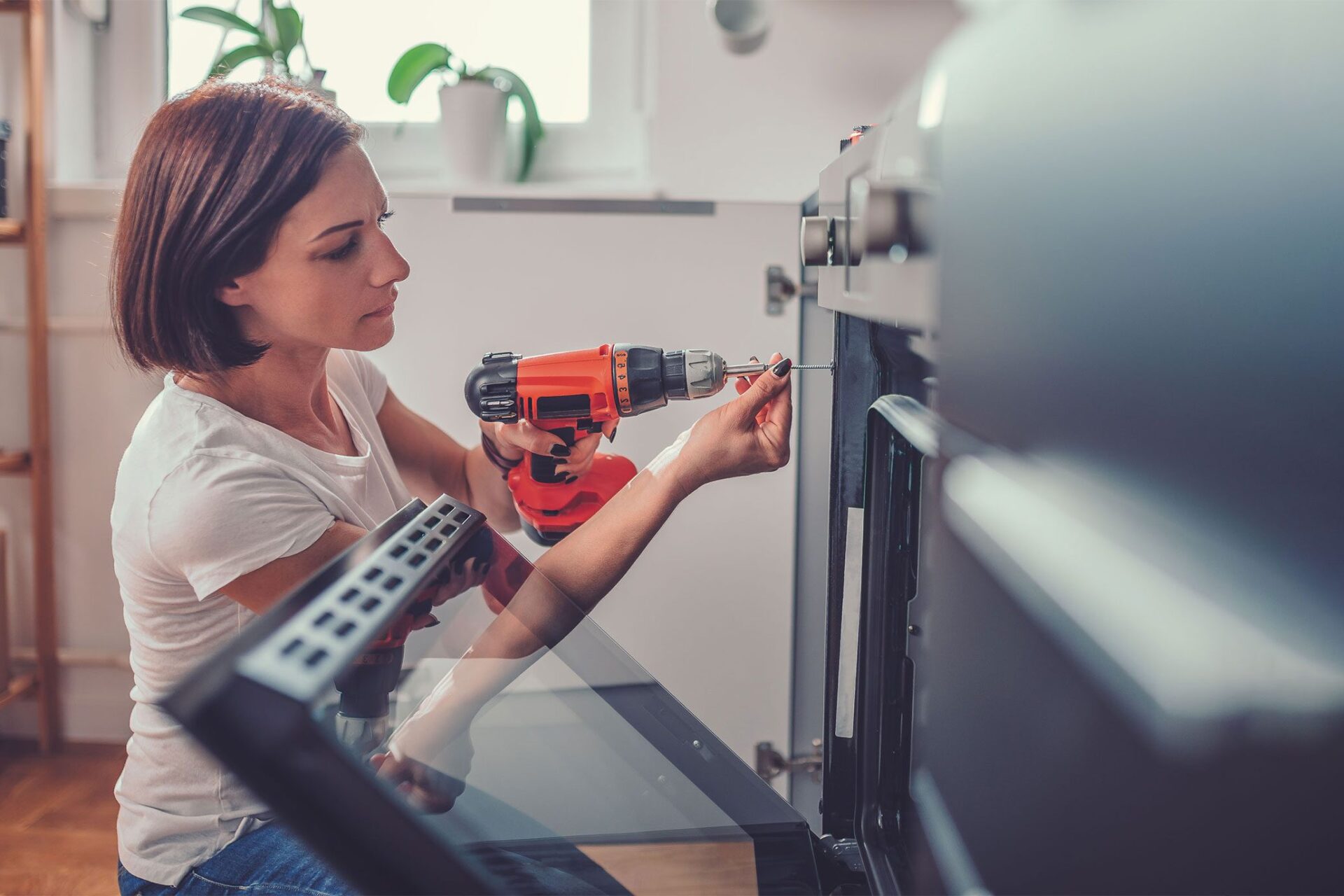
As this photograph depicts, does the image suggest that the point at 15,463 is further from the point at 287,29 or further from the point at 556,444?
the point at 556,444

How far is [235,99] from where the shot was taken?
2.93 feet

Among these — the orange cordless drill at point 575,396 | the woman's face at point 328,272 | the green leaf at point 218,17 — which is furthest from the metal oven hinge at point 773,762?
the green leaf at point 218,17

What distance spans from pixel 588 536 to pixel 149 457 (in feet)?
1.35

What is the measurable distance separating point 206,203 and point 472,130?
2.88 feet

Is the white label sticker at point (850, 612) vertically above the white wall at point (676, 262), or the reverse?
the white wall at point (676, 262)

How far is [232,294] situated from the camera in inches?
36.7

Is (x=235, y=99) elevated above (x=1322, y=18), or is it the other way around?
(x=235, y=99)

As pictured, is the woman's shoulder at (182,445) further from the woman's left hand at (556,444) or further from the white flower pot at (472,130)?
the white flower pot at (472,130)

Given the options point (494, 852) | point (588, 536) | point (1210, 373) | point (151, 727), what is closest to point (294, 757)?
point (494, 852)

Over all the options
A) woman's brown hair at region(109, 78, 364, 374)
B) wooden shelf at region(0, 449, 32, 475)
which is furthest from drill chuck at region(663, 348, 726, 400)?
wooden shelf at region(0, 449, 32, 475)

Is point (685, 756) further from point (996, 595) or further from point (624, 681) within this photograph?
point (996, 595)

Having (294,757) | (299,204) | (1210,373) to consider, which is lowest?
(294,757)

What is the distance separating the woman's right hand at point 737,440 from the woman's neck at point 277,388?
43 cm

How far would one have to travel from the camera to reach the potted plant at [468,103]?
1.65m
